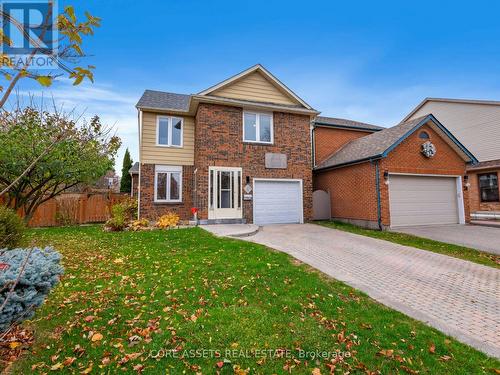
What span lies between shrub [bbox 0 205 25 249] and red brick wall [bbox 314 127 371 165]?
15678mm

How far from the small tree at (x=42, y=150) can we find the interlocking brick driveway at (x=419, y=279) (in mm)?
9840

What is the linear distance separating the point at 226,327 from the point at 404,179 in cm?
1296

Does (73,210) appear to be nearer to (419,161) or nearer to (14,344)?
(14,344)

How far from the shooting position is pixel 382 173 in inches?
480

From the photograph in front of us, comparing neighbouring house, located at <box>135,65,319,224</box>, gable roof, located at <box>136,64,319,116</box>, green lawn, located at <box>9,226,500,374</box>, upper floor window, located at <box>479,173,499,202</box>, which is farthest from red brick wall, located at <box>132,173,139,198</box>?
upper floor window, located at <box>479,173,499,202</box>

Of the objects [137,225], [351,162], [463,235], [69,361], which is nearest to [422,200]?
[463,235]

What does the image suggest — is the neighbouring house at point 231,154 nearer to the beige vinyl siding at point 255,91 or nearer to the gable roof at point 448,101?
the beige vinyl siding at point 255,91

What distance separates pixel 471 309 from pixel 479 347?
142 centimetres

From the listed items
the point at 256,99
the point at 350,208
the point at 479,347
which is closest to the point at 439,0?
the point at 256,99

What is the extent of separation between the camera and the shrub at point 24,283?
2.55 meters

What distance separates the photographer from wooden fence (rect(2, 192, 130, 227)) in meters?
15.0

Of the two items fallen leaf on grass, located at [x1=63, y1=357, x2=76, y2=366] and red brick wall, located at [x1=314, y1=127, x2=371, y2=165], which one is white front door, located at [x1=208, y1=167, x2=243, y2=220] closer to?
red brick wall, located at [x1=314, y1=127, x2=371, y2=165]

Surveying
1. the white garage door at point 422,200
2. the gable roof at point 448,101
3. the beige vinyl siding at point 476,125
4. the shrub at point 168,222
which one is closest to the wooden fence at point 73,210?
the shrub at point 168,222

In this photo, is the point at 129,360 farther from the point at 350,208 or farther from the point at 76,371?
the point at 350,208
